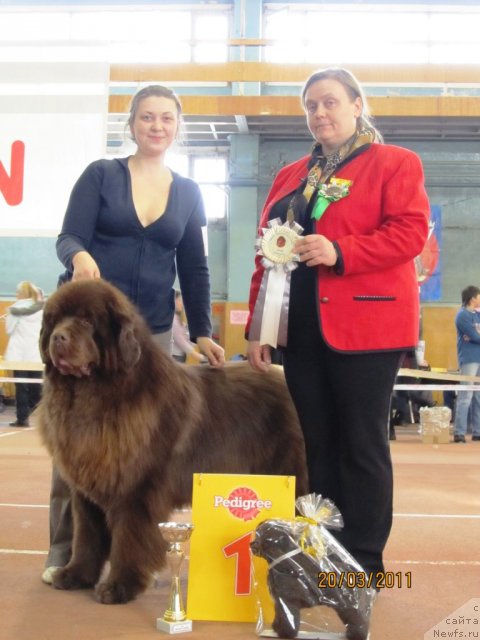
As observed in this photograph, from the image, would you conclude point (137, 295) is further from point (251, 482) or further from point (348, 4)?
point (348, 4)

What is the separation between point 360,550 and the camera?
260 cm

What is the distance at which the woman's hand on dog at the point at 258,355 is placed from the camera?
2906 millimetres

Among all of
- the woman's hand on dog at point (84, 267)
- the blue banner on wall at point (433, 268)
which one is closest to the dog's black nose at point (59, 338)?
the woman's hand on dog at point (84, 267)

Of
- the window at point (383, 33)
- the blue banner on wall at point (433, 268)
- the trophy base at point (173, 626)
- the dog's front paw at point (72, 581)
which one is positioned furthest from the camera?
the blue banner on wall at point (433, 268)

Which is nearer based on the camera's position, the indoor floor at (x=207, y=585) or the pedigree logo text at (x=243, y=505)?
the indoor floor at (x=207, y=585)

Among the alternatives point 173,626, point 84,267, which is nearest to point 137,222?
point 84,267

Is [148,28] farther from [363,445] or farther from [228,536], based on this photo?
[228,536]

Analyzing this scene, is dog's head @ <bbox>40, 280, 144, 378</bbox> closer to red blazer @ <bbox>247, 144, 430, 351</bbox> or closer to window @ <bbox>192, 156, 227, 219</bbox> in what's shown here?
red blazer @ <bbox>247, 144, 430, 351</bbox>

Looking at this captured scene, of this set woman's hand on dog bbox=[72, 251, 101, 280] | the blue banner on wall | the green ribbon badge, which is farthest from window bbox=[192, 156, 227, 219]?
the green ribbon badge

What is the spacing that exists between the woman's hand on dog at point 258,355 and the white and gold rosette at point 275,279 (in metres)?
0.12

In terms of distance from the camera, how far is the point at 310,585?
7.28 ft

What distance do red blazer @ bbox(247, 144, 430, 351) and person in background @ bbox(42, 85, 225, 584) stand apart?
0.71 metres

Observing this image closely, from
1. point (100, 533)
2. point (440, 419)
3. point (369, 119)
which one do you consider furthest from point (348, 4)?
point (100, 533)

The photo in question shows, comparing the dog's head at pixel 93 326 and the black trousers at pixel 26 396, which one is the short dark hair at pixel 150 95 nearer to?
the dog's head at pixel 93 326
